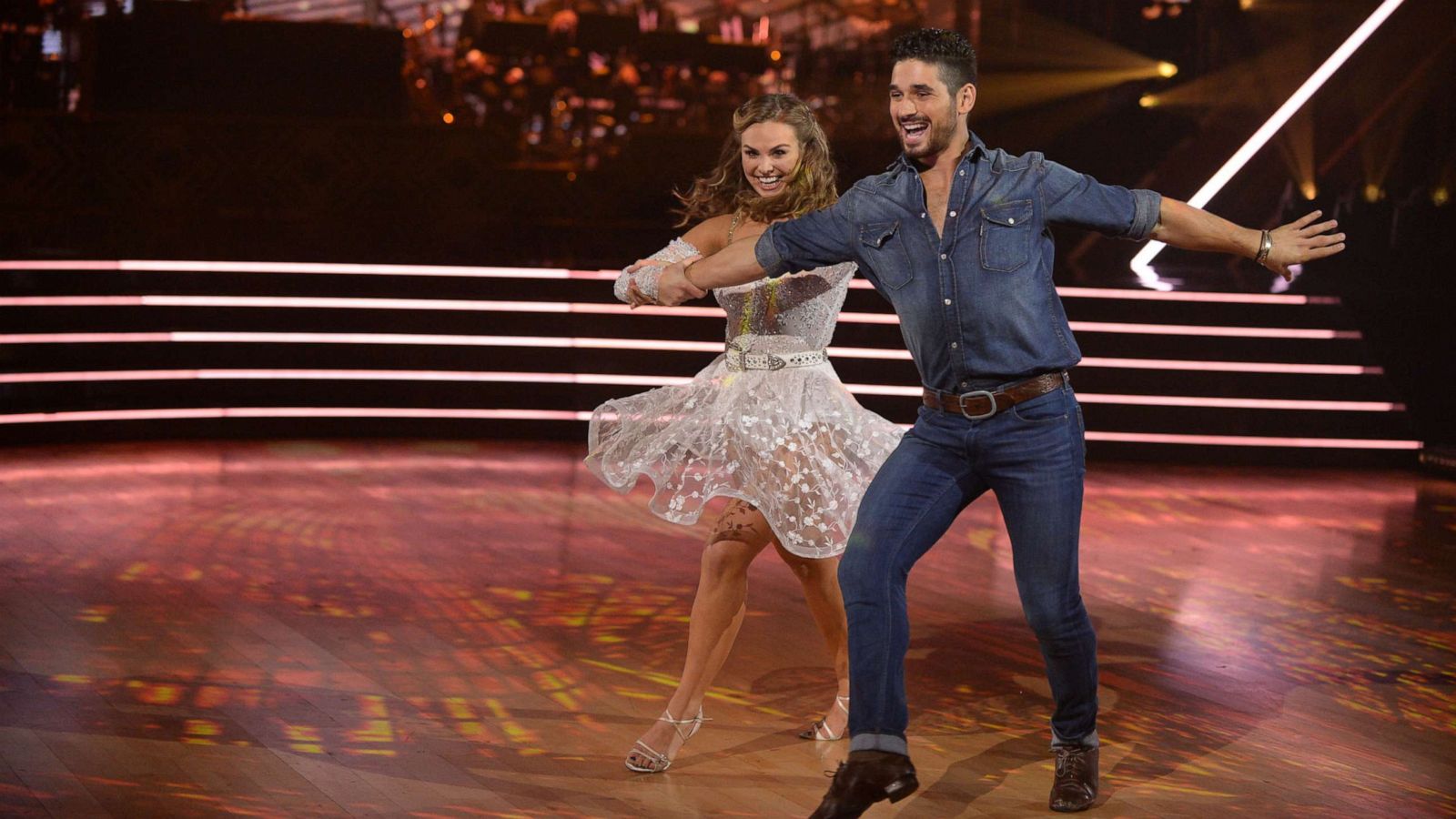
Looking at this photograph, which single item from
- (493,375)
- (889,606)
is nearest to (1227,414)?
(493,375)

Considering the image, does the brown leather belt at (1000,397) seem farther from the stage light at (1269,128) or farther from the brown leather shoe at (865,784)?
the stage light at (1269,128)

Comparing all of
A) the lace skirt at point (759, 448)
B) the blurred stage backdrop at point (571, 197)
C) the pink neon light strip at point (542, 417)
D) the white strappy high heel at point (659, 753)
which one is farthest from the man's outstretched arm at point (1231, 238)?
Answer: the blurred stage backdrop at point (571, 197)

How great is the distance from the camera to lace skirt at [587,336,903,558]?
3457mm

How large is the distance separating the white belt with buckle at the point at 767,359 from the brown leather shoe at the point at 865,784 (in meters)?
1.06

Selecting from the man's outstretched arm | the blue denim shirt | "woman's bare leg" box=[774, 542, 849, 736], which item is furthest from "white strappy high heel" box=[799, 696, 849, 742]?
the man's outstretched arm

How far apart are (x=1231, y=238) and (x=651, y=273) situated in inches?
46.6

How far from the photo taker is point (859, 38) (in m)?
11.4

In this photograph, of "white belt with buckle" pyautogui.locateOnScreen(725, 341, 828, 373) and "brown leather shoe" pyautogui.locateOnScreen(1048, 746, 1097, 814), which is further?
"white belt with buckle" pyautogui.locateOnScreen(725, 341, 828, 373)

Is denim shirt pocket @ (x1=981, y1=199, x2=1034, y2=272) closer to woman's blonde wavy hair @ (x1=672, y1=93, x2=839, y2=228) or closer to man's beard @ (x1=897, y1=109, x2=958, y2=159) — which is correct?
man's beard @ (x1=897, y1=109, x2=958, y2=159)

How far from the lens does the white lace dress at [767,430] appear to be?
3.47 metres

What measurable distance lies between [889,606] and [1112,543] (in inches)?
143

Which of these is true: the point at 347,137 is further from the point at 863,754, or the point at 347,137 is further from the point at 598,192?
the point at 863,754

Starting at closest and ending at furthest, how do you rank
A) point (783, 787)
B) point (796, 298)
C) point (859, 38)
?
point (783, 787) → point (796, 298) → point (859, 38)

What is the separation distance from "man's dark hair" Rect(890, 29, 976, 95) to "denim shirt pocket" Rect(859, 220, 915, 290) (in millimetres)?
294
